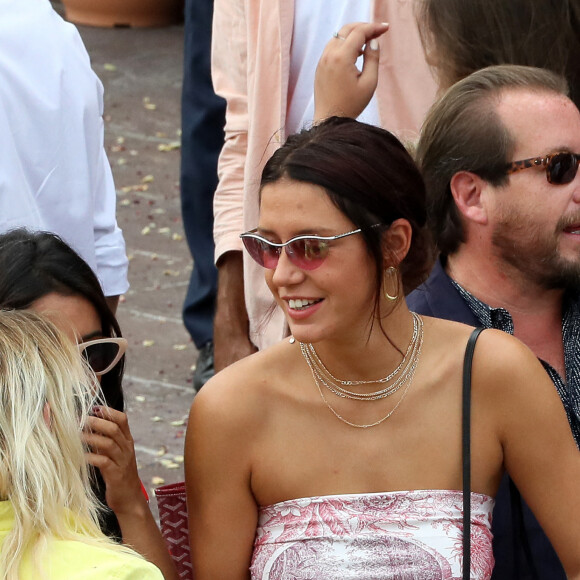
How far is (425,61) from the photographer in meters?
3.40

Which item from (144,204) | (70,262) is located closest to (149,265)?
(144,204)

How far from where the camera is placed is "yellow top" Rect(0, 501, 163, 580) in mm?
1963

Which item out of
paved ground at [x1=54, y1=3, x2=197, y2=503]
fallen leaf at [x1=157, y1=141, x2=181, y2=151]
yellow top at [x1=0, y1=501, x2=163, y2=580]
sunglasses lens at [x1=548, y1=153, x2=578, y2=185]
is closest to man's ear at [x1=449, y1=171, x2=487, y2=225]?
sunglasses lens at [x1=548, y1=153, x2=578, y2=185]

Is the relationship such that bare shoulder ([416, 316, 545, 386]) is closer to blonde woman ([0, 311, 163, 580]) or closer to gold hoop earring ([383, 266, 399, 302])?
gold hoop earring ([383, 266, 399, 302])

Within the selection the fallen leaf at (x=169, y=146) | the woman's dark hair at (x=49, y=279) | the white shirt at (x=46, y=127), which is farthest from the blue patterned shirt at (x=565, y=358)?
the fallen leaf at (x=169, y=146)

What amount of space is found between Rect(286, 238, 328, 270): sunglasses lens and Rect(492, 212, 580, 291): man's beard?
2.42 feet

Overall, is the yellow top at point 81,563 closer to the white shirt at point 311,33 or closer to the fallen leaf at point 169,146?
the white shirt at point 311,33

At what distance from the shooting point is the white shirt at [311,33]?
3.31m

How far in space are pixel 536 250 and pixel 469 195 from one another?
21 cm

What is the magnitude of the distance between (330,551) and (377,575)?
0.34ft

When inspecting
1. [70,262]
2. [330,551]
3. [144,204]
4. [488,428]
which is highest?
[70,262]

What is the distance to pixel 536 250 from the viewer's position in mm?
2934

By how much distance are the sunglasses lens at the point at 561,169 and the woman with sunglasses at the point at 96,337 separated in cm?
109

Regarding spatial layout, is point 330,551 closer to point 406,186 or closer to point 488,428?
point 488,428
